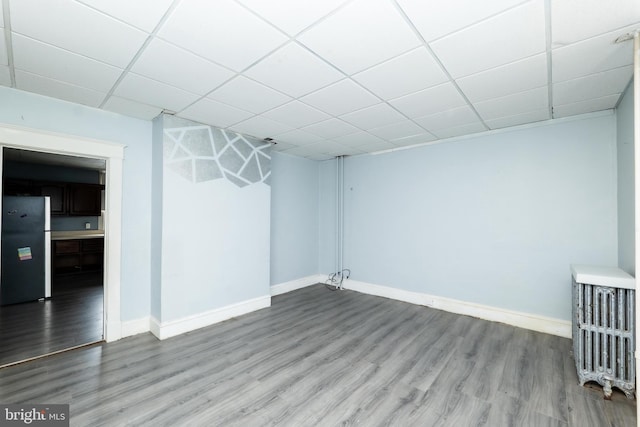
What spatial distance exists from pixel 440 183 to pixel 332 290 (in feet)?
8.72

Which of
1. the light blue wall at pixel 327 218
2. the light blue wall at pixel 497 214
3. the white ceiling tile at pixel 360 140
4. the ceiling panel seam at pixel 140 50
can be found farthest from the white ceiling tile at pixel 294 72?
the light blue wall at pixel 327 218

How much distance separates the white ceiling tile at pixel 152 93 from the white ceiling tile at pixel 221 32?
2.40 feet

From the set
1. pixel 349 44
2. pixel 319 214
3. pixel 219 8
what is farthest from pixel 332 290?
pixel 219 8

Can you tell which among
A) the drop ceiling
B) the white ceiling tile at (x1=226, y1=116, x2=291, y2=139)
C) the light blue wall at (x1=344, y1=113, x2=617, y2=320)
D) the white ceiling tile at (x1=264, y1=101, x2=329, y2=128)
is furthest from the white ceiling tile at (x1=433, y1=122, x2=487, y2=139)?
the white ceiling tile at (x1=226, y1=116, x2=291, y2=139)

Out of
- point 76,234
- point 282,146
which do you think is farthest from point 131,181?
point 76,234

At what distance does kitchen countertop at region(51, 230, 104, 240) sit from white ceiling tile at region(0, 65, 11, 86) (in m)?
4.55

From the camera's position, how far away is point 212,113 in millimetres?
3104

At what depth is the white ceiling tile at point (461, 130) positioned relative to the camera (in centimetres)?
349

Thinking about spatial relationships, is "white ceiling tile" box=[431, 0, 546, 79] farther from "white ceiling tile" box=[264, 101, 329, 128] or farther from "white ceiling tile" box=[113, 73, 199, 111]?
"white ceiling tile" box=[113, 73, 199, 111]

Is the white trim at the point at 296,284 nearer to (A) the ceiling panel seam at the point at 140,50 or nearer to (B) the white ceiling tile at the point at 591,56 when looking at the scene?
(A) the ceiling panel seam at the point at 140,50

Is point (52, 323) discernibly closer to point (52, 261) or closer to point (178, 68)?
point (52, 261)

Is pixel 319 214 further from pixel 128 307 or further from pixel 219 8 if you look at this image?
pixel 219 8

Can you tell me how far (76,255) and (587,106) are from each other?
9.36 meters

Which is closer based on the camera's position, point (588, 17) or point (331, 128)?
Answer: point (588, 17)
